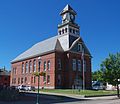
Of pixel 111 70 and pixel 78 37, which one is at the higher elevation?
pixel 78 37

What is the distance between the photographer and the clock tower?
208 feet

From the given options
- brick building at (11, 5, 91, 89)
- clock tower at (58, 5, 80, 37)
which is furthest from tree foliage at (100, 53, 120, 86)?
clock tower at (58, 5, 80, 37)

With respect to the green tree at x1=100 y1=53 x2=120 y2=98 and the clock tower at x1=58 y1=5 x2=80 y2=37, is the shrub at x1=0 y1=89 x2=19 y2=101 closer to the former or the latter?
the green tree at x1=100 y1=53 x2=120 y2=98

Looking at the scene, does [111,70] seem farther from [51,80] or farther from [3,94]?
[51,80]

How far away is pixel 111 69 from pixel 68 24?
1179 inches

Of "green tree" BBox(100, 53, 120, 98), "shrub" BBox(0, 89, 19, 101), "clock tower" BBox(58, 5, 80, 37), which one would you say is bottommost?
"shrub" BBox(0, 89, 19, 101)

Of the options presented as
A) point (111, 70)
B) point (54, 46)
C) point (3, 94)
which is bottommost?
point (3, 94)

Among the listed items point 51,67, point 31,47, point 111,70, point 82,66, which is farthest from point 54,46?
point 111,70

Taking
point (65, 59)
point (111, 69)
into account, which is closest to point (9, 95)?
Result: point (111, 69)

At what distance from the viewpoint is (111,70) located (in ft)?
116

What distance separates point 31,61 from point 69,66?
48.5 feet

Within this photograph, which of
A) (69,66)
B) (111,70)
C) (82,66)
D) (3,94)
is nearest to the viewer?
(3,94)

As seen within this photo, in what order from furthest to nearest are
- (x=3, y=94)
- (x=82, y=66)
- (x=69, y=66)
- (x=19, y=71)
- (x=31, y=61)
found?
(x=19, y=71) < (x=31, y=61) < (x=82, y=66) < (x=69, y=66) < (x=3, y=94)

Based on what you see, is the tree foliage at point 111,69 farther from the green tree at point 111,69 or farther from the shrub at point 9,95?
the shrub at point 9,95
